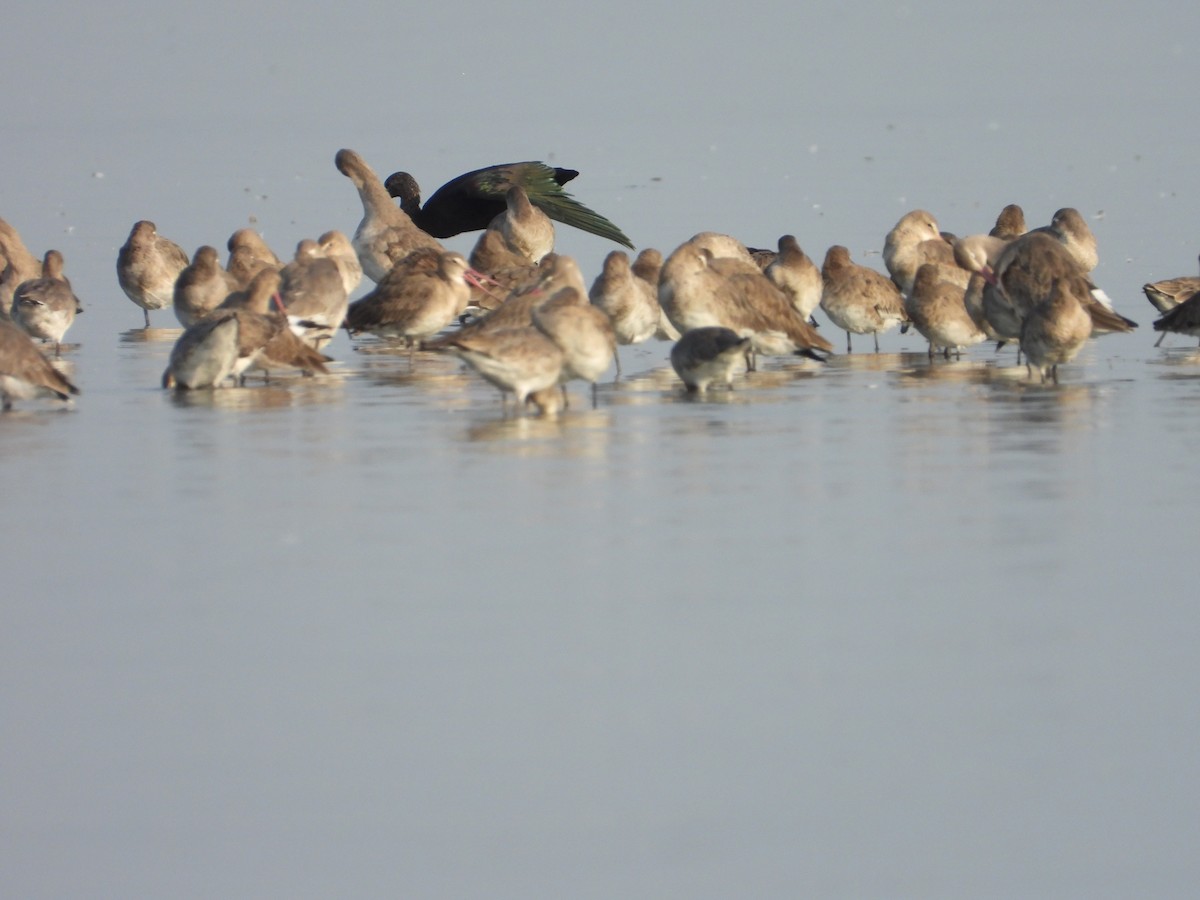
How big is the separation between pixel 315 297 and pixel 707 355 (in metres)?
4.06

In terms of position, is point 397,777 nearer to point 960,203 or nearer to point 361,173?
point 361,173

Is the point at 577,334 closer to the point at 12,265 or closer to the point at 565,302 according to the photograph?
the point at 565,302

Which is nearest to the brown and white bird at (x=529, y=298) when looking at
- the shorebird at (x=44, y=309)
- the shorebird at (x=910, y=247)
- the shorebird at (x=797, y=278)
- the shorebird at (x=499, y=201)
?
the shorebird at (x=797, y=278)

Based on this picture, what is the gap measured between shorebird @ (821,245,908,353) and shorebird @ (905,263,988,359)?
1.16 m

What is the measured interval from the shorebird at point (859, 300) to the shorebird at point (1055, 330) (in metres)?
3.33

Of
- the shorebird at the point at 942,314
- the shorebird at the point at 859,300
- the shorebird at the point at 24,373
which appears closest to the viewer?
the shorebird at the point at 24,373

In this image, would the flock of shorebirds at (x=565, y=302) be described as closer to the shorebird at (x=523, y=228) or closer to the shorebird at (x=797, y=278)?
the shorebird at (x=797, y=278)

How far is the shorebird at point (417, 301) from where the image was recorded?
16250mm

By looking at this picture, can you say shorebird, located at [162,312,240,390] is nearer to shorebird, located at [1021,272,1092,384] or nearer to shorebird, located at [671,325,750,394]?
shorebird, located at [671,325,750,394]

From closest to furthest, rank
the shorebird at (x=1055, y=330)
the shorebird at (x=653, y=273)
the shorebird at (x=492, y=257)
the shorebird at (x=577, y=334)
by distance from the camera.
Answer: the shorebird at (x=577, y=334) → the shorebird at (x=1055, y=330) → the shorebird at (x=653, y=273) → the shorebird at (x=492, y=257)

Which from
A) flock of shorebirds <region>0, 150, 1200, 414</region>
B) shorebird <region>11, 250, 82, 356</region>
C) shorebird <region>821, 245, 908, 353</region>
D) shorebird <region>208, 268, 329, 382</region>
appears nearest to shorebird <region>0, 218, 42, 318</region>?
flock of shorebirds <region>0, 150, 1200, 414</region>

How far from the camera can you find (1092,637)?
24.8 feet

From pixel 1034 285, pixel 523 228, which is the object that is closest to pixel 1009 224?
pixel 523 228

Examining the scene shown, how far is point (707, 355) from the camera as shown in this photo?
13.5 meters
